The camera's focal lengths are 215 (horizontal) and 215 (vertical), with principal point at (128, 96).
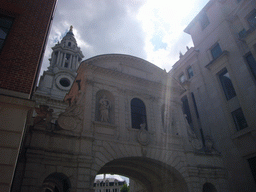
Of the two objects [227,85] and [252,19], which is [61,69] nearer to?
[227,85]

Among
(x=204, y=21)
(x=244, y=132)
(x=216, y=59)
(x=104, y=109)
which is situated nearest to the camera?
(x=104, y=109)

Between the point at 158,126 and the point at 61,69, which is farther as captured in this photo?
the point at 61,69

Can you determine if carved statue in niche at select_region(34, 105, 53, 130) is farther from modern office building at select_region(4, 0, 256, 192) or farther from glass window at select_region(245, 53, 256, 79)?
glass window at select_region(245, 53, 256, 79)

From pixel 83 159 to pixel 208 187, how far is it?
11.1 meters

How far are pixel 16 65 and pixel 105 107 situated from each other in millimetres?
9181

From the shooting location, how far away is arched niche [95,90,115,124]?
1673 cm

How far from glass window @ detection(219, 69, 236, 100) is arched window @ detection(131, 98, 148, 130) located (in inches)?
336

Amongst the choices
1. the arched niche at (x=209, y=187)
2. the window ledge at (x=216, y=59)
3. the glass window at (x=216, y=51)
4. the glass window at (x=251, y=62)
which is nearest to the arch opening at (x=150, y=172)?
the arched niche at (x=209, y=187)

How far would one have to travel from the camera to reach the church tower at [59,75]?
3719 cm

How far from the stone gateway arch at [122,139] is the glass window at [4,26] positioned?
19.2 feet

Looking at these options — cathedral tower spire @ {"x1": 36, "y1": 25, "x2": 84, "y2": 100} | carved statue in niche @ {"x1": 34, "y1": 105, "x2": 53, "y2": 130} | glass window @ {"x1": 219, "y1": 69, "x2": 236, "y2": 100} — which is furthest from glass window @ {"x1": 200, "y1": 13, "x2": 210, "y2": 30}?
cathedral tower spire @ {"x1": 36, "y1": 25, "x2": 84, "y2": 100}

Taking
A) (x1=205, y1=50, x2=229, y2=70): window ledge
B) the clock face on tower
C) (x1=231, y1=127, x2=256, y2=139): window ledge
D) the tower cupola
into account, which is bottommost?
(x1=231, y1=127, x2=256, y2=139): window ledge

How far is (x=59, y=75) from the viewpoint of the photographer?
45125 millimetres

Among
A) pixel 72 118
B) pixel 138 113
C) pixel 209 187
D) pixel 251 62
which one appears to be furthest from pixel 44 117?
pixel 251 62
